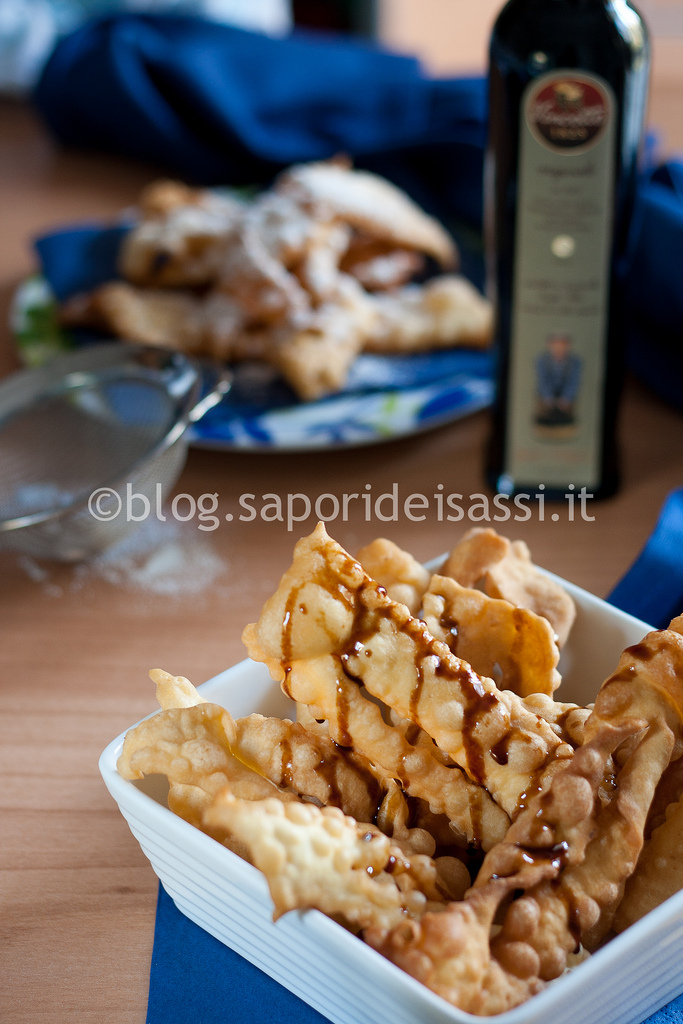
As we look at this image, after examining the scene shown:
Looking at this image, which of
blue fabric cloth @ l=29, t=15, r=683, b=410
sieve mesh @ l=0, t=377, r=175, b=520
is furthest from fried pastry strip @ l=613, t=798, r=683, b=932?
blue fabric cloth @ l=29, t=15, r=683, b=410

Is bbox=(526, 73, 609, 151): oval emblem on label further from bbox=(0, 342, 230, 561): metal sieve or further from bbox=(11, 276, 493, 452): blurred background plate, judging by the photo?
bbox=(0, 342, 230, 561): metal sieve

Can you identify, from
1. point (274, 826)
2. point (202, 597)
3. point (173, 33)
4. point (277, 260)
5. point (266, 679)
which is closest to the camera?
point (274, 826)

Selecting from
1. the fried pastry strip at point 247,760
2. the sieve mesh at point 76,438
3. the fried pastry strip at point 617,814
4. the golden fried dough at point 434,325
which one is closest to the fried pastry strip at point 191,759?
the fried pastry strip at point 247,760

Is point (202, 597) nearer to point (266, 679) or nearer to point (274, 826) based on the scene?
point (266, 679)

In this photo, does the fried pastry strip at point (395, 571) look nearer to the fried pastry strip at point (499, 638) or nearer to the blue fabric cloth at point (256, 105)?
the fried pastry strip at point (499, 638)

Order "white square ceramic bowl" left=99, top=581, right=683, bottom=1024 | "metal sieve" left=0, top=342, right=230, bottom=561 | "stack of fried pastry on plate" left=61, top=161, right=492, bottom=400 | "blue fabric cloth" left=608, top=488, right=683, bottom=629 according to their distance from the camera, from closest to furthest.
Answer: "white square ceramic bowl" left=99, top=581, right=683, bottom=1024 < "blue fabric cloth" left=608, top=488, right=683, bottom=629 < "metal sieve" left=0, top=342, right=230, bottom=561 < "stack of fried pastry on plate" left=61, top=161, right=492, bottom=400

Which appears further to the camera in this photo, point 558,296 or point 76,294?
point 76,294

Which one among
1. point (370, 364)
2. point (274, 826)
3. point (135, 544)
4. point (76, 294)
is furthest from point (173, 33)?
point (274, 826)
